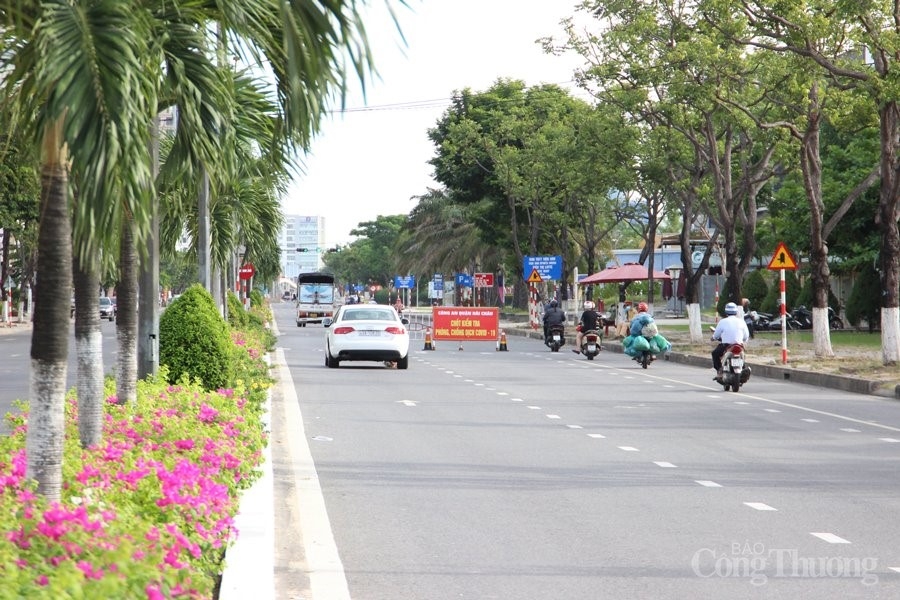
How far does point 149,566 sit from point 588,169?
4181 centimetres

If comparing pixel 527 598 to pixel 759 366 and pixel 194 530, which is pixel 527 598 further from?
pixel 759 366

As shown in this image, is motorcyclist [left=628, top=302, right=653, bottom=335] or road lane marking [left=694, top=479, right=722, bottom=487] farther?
motorcyclist [left=628, top=302, right=653, bottom=335]

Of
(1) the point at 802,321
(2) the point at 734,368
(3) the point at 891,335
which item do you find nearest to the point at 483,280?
(1) the point at 802,321

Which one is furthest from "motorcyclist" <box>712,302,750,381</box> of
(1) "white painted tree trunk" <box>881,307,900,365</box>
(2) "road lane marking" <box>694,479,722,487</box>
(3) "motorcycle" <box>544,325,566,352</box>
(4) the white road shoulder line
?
(3) "motorcycle" <box>544,325,566,352</box>

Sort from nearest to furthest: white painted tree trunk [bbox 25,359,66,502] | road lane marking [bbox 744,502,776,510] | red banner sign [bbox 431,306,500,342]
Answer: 1. white painted tree trunk [bbox 25,359,66,502]
2. road lane marking [bbox 744,502,776,510]
3. red banner sign [bbox 431,306,500,342]

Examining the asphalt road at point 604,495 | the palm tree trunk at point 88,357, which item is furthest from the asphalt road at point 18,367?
the asphalt road at point 604,495

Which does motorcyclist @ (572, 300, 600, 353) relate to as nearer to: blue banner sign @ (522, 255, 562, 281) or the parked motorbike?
the parked motorbike

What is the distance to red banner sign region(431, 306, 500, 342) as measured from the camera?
1677 inches

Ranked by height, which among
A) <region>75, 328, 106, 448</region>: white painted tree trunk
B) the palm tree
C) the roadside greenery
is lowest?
the roadside greenery

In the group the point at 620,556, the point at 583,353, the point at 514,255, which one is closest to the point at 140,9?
the point at 620,556

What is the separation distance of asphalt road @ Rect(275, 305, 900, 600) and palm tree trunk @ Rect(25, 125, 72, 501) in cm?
148

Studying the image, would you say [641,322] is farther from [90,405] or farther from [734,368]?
[90,405]

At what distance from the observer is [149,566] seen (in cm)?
516

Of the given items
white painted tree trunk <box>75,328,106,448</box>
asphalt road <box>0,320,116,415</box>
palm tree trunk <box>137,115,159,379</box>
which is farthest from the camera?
asphalt road <box>0,320,116,415</box>
